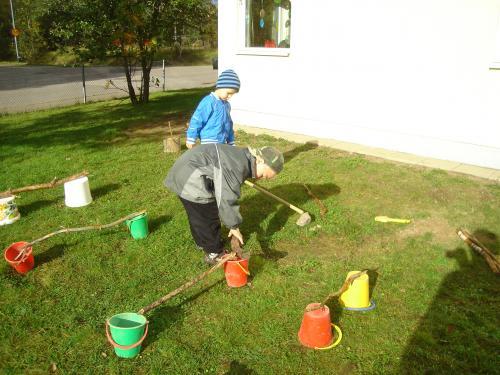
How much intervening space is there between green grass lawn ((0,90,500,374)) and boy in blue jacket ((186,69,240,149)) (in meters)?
1.03

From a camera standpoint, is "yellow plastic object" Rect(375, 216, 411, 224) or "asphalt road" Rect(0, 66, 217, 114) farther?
"asphalt road" Rect(0, 66, 217, 114)

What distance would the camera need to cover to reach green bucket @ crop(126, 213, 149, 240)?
4867mm

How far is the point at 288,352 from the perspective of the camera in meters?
3.24

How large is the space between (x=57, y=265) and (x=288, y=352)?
8.53 ft

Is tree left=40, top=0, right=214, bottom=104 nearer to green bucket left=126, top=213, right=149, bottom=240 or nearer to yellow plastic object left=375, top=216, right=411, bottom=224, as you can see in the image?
green bucket left=126, top=213, right=149, bottom=240

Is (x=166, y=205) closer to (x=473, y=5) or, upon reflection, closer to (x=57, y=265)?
(x=57, y=265)

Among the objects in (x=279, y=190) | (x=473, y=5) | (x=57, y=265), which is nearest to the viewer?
(x=57, y=265)

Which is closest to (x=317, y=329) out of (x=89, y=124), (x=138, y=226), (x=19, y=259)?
(x=138, y=226)

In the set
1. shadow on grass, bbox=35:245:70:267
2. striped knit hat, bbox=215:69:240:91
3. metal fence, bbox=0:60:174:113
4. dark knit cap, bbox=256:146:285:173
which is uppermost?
striped knit hat, bbox=215:69:240:91

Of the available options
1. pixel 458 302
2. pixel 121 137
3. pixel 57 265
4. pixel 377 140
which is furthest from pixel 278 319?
pixel 121 137

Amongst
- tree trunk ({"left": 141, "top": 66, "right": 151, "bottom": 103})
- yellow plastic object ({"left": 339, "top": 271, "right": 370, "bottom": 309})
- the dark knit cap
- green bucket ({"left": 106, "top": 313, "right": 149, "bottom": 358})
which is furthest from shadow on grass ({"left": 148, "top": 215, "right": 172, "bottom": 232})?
tree trunk ({"left": 141, "top": 66, "right": 151, "bottom": 103})

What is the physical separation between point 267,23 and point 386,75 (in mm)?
3204

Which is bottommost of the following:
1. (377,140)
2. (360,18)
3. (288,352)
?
(288,352)

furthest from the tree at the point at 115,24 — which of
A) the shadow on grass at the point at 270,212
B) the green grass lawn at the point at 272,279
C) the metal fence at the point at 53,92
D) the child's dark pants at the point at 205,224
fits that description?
the child's dark pants at the point at 205,224
